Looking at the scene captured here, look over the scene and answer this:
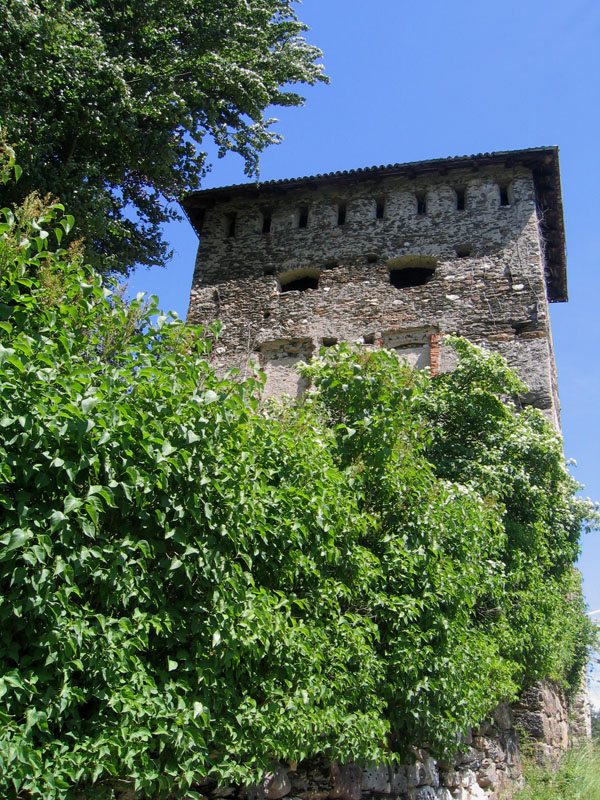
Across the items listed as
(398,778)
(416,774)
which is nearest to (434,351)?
(416,774)

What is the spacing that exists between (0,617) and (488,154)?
13.1 meters

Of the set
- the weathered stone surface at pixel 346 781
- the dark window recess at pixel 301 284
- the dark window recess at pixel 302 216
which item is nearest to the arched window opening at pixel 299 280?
the dark window recess at pixel 301 284

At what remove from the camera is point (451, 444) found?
9211mm

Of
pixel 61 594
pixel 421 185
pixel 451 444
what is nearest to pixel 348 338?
pixel 421 185

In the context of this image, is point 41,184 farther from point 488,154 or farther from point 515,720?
point 515,720

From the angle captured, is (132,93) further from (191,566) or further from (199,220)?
(191,566)

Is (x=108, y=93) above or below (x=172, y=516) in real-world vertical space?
above

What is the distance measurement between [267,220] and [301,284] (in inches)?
69.8

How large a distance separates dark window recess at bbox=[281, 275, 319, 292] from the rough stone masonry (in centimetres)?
2

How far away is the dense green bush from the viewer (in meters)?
3.56

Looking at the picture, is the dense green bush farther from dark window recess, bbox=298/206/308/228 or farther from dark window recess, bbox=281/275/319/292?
dark window recess, bbox=298/206/308/228

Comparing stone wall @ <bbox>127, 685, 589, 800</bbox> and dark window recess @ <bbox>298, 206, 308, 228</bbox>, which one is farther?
dark window recess @ <bbox>298, 206, 308, 228</bbox>

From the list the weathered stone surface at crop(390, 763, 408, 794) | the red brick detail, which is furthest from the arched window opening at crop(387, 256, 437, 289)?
the weathered stone surface at crop(390, 763, 408, 794)

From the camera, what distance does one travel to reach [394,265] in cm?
1415
